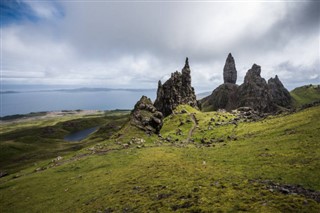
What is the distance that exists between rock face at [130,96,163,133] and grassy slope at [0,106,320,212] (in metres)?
32.5

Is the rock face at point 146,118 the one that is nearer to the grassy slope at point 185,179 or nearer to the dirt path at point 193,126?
the dirt path at point 193,126

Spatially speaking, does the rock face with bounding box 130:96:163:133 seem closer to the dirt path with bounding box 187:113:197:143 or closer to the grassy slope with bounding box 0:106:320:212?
the dirt path with bounding box 187:113:197:143

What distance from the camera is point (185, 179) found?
47156 mm

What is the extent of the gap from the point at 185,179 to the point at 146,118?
3049 inches

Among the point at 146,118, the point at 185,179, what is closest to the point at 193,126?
the point at 146,118

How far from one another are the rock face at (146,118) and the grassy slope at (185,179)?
32.5 meters

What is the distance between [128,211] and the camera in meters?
36.1

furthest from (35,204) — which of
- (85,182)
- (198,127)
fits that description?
(198,127)

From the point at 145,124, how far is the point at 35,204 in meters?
74.9

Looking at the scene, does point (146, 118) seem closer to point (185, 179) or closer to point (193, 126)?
point (193, 126)

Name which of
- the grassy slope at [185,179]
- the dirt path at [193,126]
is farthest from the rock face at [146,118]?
the grassy slope at [185,179]

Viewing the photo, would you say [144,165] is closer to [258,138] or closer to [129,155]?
[129,155]

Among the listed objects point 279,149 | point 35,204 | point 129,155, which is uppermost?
point 279,149

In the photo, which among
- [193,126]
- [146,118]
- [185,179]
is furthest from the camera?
[193,126]
